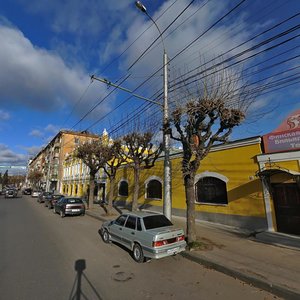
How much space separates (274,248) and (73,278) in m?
7.11

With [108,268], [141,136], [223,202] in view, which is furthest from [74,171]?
[108,268]

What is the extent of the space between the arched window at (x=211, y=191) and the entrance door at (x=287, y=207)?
2.88 meters

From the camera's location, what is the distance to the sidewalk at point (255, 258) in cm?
576

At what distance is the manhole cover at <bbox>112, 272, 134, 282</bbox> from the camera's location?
6262mm

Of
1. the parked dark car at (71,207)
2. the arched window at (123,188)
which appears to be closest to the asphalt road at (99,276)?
the parked dark car at (71,207)

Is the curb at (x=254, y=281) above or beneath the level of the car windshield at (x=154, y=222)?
beneath

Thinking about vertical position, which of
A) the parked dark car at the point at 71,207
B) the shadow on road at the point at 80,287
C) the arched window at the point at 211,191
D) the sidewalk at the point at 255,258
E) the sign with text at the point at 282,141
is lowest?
the shadow on road at the point at 80,287

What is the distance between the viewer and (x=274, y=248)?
29.1 feet

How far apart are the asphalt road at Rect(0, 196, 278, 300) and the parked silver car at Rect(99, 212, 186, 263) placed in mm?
393

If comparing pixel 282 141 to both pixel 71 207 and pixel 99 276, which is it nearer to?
pixel 99 276

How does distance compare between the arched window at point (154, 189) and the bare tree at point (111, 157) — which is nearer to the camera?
the bare tree at point (111, 157)

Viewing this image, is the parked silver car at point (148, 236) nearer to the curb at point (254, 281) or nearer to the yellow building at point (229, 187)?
the curb at point (254, 281)

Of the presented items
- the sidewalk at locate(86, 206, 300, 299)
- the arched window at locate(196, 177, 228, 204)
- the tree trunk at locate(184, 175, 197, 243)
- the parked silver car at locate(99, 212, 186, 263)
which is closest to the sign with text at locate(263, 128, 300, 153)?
the arched window at locate(196, 177, 228, 204)

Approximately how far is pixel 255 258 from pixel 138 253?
3.75 m
